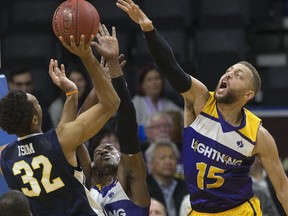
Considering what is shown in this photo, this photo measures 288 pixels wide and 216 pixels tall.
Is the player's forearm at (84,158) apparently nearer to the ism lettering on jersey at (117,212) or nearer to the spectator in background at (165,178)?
the ism lettering on jersey at (117,212)

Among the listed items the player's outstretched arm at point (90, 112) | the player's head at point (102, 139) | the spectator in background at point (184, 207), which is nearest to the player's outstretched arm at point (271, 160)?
the player's outstretched arm at point (90, 112)

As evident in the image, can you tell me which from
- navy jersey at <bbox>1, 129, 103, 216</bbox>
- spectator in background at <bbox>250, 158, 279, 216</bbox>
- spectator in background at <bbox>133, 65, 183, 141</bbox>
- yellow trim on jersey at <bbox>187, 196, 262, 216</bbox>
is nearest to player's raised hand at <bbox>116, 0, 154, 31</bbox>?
navy jersey at <bbox>1, 129, 103, 216</bbox>

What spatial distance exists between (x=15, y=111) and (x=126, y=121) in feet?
2.77

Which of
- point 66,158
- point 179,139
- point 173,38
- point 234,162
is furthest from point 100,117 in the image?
point 173,38

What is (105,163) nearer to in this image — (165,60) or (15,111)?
(165,60)

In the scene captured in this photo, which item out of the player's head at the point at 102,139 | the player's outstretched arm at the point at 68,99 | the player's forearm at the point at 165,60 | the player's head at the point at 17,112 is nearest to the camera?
the player's head at the point at 17,112

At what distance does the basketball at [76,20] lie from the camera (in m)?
5.27

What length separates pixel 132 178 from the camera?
5680mm

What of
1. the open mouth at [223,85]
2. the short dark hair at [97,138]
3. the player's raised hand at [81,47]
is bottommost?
the short dark hair at [97,138]

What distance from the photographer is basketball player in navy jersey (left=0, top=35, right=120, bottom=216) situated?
16.4 ft

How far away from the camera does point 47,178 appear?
5027mm

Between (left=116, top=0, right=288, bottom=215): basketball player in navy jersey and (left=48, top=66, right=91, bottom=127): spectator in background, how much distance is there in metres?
2.81

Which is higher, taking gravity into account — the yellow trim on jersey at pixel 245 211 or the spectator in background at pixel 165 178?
the yellow trim on jersey at pixel 245 211

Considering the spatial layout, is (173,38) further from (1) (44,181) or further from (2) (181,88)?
(1) (44,181)
